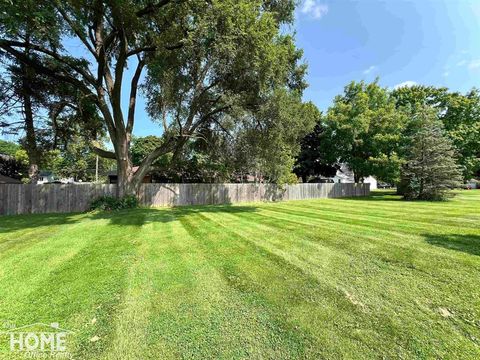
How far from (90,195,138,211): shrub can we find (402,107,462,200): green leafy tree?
19661mm

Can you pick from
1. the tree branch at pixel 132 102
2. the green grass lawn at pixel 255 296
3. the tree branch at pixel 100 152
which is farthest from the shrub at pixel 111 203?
the green grass lawn at pixel 255 296

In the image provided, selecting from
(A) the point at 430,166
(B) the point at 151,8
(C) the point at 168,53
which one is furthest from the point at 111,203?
(A) the point at 430,166

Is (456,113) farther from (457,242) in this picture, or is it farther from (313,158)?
(457,242)

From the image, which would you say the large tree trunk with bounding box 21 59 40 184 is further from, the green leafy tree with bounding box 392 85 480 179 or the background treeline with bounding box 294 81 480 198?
the green leafy tree with bounding box 392 85 480 179

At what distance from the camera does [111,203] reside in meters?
13.3

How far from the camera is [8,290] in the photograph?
11.5 feet

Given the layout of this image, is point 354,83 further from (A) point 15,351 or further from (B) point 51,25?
(A) point 15,351

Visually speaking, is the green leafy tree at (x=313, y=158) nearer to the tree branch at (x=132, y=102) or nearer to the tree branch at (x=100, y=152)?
the tree branch at (x=132, y=102)

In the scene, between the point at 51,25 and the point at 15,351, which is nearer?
the point at 15,351

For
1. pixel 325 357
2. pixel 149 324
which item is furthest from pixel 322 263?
pixel 149 324

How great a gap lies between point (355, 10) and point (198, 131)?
977cm

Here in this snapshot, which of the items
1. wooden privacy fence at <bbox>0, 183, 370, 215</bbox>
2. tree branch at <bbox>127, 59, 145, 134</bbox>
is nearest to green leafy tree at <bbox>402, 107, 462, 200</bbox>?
wooden privacy fence at <bbox>0, 183, 370, 215</bbox>

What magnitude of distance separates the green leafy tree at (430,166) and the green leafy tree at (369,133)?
1.33 m

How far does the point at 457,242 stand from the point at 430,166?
16699mm
